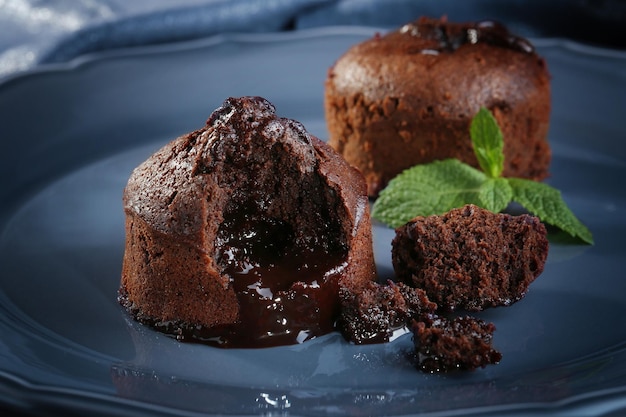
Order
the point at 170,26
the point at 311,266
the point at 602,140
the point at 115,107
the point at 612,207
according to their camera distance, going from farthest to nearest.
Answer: the point at 170,26 < the point at 115,107 < the point at 602,140 < the point at 612,207 < the point at 311,266

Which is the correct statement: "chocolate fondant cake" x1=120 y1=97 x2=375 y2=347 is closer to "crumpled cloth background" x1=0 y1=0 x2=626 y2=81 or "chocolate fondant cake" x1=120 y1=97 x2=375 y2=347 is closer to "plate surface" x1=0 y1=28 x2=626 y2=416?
"plate surface" x1=0 y1=28 x2=626 y2=416

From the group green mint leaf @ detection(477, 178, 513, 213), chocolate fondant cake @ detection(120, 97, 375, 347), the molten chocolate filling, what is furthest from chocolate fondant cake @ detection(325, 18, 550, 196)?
the molten chocolate filling

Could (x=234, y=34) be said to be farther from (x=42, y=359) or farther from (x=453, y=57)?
(x=42, y=359)

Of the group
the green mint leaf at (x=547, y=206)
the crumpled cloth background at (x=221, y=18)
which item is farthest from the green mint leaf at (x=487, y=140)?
the crumpled cloth background at (x=221, y=18)

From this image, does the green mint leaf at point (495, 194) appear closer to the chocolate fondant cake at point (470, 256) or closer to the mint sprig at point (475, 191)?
the mint sprig at point (475, 191)

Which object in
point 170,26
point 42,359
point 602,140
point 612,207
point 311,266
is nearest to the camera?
point 42,359

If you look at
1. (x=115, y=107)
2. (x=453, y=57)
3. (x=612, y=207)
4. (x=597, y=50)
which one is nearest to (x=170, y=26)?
(x=115, y=107)

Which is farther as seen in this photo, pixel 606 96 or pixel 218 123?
pixel 606 96
